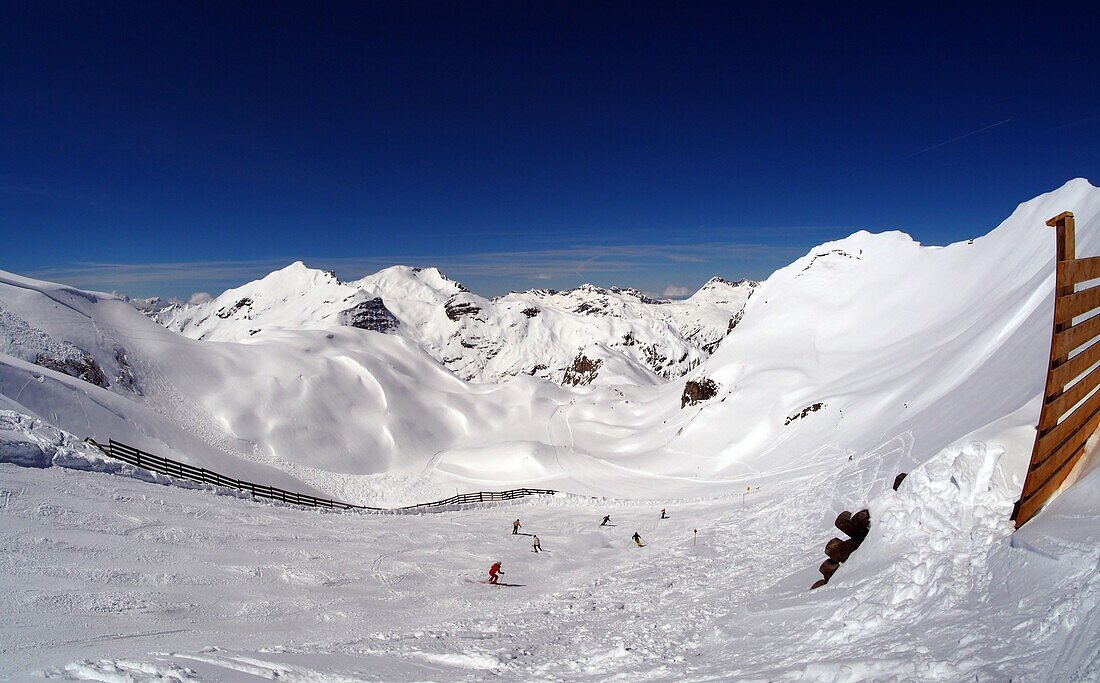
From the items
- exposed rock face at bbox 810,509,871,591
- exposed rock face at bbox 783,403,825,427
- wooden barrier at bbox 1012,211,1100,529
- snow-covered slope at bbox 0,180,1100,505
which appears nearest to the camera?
wooden barrier at bbox 1012,211,1100,529

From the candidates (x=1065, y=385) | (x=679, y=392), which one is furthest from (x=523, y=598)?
(x=679, y=392)

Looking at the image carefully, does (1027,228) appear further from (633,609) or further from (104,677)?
(104,677)

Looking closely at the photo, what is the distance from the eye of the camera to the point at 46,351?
45188 mm

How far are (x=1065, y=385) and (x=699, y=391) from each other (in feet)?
175

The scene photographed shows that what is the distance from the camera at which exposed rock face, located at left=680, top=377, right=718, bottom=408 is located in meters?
56.1

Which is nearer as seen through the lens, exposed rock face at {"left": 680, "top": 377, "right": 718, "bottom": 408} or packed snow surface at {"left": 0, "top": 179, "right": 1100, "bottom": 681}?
packed snow surface at {"left": 0, "top": 179, "right": 1100, "bottom": 681}

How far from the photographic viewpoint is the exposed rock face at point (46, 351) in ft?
144

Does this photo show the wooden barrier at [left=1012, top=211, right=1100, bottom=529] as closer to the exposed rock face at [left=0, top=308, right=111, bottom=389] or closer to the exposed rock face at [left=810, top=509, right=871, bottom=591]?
the exposed rock face at [left=810, top=509, right=871, bottom=591]

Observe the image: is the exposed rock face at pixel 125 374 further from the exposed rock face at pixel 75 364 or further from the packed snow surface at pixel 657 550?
the packed snow surface at pixel 657 550

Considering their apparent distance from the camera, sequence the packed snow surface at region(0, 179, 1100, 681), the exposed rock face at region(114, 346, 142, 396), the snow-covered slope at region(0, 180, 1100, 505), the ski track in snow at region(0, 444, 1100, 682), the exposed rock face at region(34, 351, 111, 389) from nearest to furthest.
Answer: the ski track in snow at region(0, 444, 1100, 682) → the packed snow surface at region(0, 179, 1100, 681) → the snow-covered slope at region(0, 180, 1100, 505) → the exposed rock face at region(34, 351, 111, 389) → the exposed rock face at region(114, 346, 142, 396)

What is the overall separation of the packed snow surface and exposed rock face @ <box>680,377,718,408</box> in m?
9.47

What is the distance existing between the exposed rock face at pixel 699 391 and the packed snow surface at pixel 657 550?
9474 mm

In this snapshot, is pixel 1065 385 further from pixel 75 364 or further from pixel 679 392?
pixel 679 392

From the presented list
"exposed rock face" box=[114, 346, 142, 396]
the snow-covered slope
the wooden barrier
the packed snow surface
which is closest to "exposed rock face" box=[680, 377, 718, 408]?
the snow-covered slope
